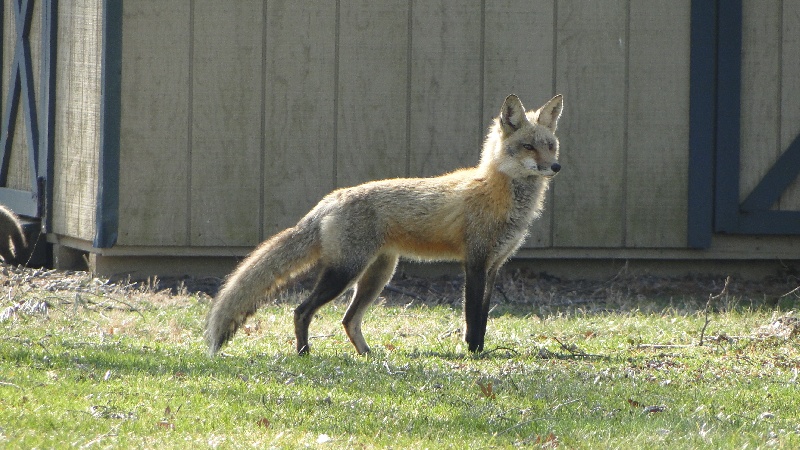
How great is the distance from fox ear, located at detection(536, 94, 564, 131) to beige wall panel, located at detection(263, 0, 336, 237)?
10.6 feet

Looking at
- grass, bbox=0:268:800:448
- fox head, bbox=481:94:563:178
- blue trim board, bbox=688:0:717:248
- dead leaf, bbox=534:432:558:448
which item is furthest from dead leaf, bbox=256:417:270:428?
blue trim board, bbox=688:0:717:248

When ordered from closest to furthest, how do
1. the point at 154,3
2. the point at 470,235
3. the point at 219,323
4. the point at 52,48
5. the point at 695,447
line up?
the point at 695,447, the point at 219,323, the point at 470,235, the point at 154,3, the point at 52,48

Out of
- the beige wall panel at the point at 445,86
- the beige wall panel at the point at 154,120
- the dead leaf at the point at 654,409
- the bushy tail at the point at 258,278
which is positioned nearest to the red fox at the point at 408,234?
the bushy tail at the point at 258,278

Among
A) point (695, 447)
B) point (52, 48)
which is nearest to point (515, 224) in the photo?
point (695, 447)

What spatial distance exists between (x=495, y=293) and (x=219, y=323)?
4285mm

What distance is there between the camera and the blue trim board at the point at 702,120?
438 inches

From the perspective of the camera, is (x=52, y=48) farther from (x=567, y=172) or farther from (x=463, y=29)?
(x=567, y=172)

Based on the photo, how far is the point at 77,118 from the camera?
11023mm

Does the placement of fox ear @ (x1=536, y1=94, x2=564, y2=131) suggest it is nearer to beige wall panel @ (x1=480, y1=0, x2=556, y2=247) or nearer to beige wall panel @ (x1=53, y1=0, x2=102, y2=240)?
beige wall panel @ (x1=480, y1=0, x2=556, y2=247)

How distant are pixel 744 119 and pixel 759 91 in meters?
0.33

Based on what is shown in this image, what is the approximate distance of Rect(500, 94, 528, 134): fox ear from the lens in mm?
8055

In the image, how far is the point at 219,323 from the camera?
7.01 meters

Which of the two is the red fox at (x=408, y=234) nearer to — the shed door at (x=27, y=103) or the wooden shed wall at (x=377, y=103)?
the wooden shed wall at (x=377, y=103)

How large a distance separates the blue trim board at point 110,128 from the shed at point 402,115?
2 centimetres
